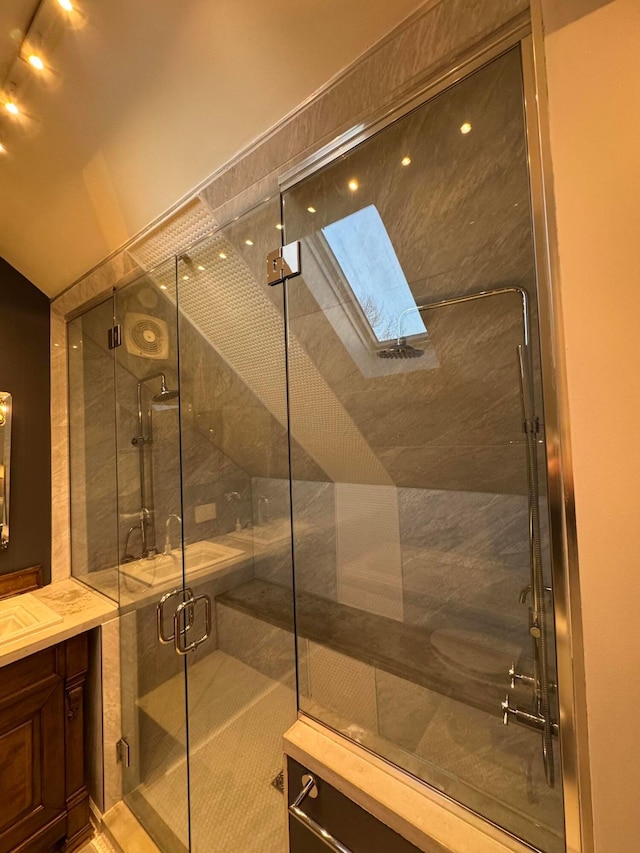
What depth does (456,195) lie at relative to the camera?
996mm

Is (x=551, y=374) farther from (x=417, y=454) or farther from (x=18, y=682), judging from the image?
(x=18, y=682)

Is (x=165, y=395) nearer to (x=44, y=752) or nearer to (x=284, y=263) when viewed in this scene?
(x=284, y=263)

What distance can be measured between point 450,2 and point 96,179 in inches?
49.4

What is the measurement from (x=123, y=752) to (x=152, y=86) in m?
2.58

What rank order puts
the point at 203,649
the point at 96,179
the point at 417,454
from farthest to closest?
the point at 203,649 < the point at 417,454 < the point at 96,179

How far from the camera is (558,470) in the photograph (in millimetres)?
601

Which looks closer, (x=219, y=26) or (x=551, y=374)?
(x=551, y=374)

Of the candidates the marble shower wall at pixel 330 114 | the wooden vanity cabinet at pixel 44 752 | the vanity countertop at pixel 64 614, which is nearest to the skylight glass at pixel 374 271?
the marble shower wall at pixel 330 114

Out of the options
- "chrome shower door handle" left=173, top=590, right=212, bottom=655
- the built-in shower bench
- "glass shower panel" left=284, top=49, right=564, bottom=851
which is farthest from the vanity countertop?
"glass shower panel" left=284, top=49, right=564, bottom=851

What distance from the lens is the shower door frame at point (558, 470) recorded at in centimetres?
57

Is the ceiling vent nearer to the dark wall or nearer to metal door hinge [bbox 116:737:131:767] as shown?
the dark wall

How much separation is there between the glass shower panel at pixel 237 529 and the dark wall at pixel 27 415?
76 centimetres

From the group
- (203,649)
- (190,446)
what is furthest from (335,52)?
(203,649)

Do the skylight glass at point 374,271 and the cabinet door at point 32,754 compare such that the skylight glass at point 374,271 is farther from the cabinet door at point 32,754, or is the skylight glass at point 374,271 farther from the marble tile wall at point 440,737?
the cabinet door at point 32,754
